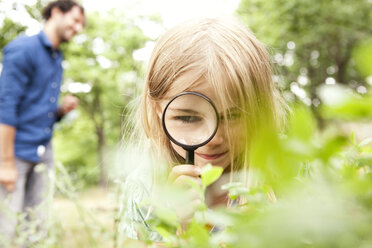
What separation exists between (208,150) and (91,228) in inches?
34.9

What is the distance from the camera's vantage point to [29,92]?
3.37m

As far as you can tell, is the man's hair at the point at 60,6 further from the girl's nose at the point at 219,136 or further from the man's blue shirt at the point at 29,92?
the girl's nose at the point at 219,136

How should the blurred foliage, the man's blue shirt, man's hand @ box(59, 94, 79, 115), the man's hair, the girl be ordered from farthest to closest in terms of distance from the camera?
the blurred foliage < the man's hair < man's hand @ box(59, 94, 79, 115) < the man's blue shirt < the girl

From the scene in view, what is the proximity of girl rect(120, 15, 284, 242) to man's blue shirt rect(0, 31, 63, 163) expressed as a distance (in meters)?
1.84

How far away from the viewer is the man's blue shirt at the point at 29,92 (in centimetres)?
313

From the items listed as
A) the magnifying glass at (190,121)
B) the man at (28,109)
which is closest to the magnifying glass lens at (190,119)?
the magnifying glass at (190,121)

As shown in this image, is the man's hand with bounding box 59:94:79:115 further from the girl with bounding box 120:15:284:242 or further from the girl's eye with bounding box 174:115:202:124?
the girl's eye with bounding box 174:115:202:124

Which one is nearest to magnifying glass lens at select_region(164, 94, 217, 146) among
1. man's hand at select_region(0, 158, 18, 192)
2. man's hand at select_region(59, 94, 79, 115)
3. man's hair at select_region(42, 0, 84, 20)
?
man's hand at select_region(0, 158, 18, 192)

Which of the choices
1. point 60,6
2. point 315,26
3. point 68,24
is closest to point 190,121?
point 68,24

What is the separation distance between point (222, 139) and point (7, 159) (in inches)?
93.4

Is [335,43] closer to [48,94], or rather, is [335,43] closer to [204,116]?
[48,94]

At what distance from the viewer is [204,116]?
1281 millimetres

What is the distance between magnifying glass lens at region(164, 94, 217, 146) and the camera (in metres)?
1.25

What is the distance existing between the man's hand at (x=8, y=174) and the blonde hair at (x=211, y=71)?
1.79m
